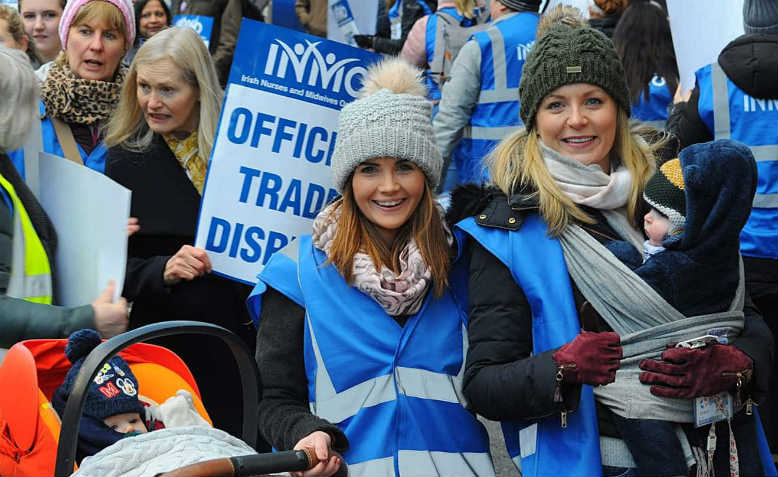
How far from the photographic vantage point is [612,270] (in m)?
3.29

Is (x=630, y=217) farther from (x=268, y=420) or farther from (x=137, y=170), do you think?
(x=137, y=170)

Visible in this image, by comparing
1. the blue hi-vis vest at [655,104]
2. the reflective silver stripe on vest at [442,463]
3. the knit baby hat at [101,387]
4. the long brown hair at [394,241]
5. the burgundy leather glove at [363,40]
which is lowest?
the reflective silver stripe on vest at [442,463]

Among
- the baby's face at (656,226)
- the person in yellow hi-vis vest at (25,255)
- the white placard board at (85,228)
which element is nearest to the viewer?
Answer: the baby's face at (656,226)

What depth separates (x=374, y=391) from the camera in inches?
135

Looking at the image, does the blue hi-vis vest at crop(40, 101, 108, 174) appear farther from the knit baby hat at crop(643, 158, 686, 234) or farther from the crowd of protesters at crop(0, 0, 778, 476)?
the knit baby hat at crop(643, 158, 686, 234)

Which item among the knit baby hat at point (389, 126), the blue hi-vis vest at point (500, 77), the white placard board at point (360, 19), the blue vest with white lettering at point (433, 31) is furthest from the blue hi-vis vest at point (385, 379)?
the white placard board at point (360, 19)

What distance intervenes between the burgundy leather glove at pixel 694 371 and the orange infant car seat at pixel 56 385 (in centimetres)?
110

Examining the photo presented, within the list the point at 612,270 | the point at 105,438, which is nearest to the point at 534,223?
the point at 612,270

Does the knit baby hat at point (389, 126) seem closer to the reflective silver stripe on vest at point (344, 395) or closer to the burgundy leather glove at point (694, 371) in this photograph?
the reflective silver stripe on vest at point (344, 395)

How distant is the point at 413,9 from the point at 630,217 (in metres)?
6.57

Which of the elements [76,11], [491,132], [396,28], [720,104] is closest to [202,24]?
[396,28]

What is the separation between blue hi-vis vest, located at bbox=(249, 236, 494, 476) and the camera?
3.40 meters

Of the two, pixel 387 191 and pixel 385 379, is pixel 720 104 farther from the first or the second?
pixel 385 379

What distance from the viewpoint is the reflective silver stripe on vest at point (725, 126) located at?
520 centimetres
